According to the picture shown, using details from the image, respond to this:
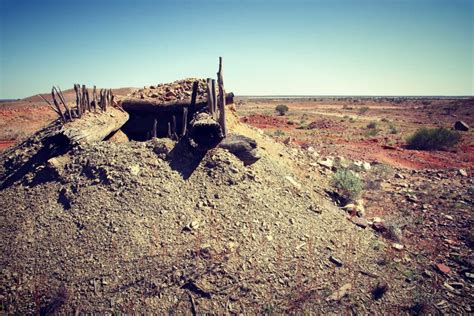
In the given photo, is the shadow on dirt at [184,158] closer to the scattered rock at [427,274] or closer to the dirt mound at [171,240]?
the dirt mound at [171,240]

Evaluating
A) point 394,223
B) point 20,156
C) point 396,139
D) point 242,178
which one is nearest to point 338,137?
Answer: point 396,139

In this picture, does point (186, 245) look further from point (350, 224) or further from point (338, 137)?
point (338, 137)

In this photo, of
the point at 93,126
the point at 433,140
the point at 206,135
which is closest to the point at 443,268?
the point at 206,135

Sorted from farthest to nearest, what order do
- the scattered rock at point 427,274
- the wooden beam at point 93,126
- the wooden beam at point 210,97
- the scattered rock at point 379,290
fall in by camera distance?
the wooden beam at point 210,97 → the wooden beam at point 93,126 → the scattered rock at point 427,274 → the scattered rock at point 379,290

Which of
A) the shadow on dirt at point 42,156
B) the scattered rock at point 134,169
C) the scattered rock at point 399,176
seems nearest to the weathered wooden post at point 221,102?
the scattered rock at point 134,169

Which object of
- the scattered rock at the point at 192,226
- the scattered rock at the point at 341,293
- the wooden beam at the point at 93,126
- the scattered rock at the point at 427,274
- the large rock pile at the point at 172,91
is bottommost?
the scattered rock at the point at 427,274

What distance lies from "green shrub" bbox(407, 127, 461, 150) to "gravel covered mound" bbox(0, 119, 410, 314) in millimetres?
11710

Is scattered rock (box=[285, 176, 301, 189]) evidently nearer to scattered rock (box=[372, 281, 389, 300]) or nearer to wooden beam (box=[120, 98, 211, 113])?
scattered rock (box=[372, 281, 389, 300])

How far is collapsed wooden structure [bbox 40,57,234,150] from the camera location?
581 cm

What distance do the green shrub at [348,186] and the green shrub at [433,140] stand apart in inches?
398

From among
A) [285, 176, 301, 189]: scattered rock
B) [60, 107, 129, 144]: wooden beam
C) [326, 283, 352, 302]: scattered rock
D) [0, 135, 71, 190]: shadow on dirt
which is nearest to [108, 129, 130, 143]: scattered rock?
[60, 107, 129, 144]: wooden beam

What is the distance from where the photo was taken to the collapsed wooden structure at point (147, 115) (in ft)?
19.1

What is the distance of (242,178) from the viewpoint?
231 inches

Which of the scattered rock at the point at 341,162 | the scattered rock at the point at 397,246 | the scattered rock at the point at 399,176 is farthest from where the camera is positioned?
the scattered rock at the point at 341,162
